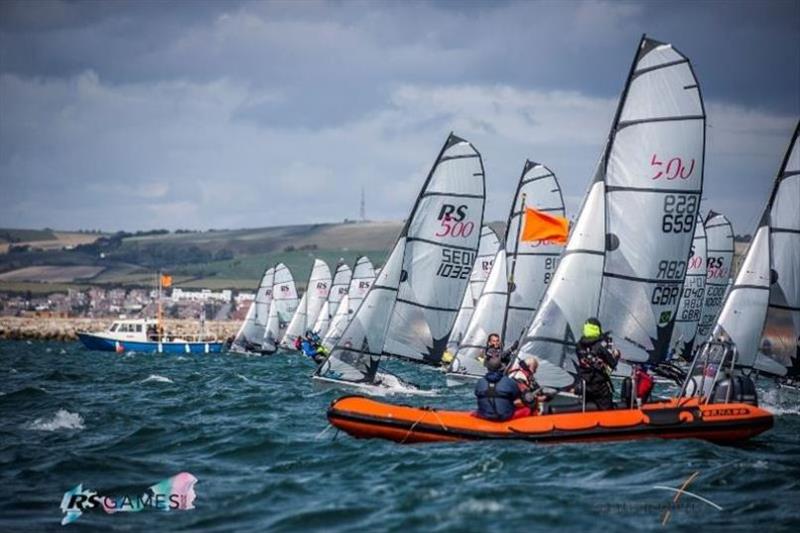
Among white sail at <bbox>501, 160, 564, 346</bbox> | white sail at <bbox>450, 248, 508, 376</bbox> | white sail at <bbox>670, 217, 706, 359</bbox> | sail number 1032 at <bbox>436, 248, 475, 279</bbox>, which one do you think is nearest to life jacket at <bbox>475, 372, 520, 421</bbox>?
sail number 1032 at <bbox>436, 248, 475, 279</bbox>

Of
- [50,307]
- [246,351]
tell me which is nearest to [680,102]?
[246,351]

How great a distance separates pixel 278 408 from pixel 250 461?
8498 mm

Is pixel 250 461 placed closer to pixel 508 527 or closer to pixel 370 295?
pixel 508 527

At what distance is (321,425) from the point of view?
23.5m

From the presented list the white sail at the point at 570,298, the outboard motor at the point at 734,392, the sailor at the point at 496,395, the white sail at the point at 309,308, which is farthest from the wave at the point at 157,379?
the white sail at the point at 309,308

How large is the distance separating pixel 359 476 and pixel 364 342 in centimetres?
1388

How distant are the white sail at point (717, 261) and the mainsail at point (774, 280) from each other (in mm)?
19513

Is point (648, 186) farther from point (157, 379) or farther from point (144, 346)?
point (144, 346)

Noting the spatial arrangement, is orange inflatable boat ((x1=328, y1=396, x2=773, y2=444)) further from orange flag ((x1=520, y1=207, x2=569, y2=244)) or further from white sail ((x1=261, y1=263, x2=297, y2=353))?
white sail ((x1=261, y1=263, x2=297, y2=353))

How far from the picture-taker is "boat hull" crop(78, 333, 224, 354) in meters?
78.5

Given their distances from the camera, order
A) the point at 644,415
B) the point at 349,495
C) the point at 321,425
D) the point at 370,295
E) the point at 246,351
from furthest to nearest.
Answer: the point at 246,351
the point at 370,295
the point at 321,425
the point at 644,415
the point at 349,495

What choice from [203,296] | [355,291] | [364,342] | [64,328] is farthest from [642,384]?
[203,296]

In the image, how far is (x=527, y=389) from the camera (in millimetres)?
20859

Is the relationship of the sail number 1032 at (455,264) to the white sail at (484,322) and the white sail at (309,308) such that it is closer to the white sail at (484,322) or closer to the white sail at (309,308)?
the white sail at (484,322)
